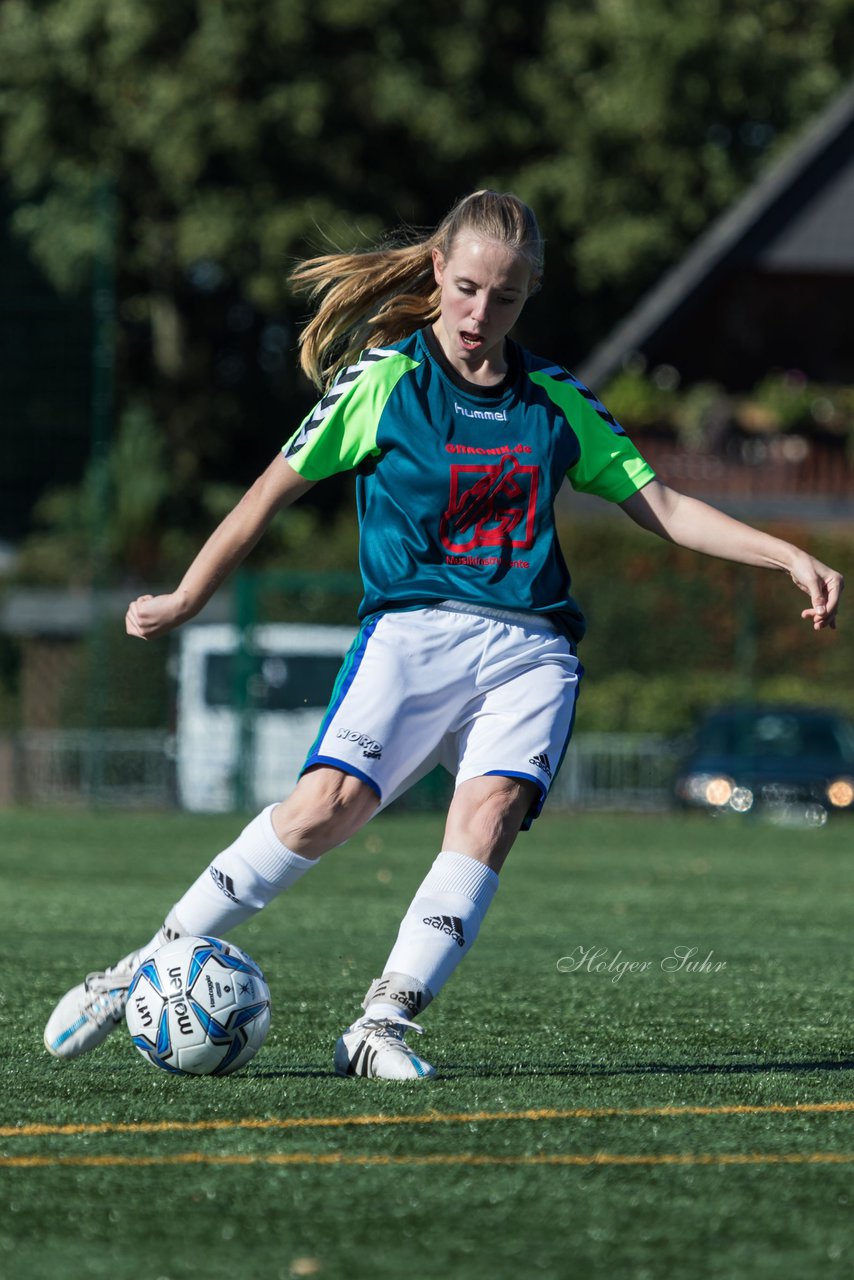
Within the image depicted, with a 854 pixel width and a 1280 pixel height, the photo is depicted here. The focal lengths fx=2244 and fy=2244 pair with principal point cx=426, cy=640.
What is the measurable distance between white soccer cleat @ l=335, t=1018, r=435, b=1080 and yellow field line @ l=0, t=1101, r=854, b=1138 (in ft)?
1.27

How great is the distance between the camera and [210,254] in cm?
3584

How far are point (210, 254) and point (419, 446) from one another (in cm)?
3154

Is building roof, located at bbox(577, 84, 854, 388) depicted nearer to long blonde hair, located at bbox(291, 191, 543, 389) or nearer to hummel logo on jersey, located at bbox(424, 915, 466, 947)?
long blonde hair, located at bbox(291, 191, 543, 389)

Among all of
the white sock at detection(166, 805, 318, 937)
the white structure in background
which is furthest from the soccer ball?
the white structure in background

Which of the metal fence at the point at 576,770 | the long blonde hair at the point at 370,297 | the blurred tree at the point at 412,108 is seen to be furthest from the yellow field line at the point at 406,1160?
the blurred tree at the point at 412,108

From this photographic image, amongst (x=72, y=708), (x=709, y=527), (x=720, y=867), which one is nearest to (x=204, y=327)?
(x=72, y=708)

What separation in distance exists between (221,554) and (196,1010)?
1014mm

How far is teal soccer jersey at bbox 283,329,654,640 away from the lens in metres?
5.02

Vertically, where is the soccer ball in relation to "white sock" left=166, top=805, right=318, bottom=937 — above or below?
below

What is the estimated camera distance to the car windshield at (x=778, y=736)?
72.8 ft

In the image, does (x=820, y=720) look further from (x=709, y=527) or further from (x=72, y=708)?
(x=709, y=527)

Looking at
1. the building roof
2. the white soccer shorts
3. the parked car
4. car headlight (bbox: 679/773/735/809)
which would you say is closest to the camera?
the white soccer shorts

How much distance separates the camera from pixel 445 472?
4984 mm

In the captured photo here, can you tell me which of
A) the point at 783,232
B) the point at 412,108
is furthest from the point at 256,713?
the point at 412,108
